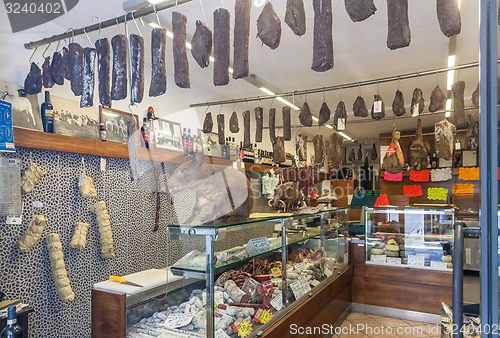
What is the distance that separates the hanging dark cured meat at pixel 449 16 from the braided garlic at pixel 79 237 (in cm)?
325

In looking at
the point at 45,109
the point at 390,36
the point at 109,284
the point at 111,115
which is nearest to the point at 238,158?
the point at 111,115

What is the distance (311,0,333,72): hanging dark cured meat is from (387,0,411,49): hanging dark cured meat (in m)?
0.31

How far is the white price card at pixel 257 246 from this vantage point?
271 centimetres

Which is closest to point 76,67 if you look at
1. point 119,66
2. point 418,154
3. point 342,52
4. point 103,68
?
point 103,68

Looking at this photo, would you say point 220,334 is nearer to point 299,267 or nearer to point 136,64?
point 299,267

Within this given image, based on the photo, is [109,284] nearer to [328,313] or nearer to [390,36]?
[390,36]

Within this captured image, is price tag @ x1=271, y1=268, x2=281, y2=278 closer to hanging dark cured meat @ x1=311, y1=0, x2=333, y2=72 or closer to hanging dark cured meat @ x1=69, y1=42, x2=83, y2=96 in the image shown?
hanging dark cured meat @ x1=311, y1=0, x2=333, y2=72

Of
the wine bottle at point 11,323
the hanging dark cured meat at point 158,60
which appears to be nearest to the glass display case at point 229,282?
the wine bottle at point 11,323

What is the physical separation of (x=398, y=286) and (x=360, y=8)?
424 centimetres

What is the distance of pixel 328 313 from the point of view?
13.0 ft

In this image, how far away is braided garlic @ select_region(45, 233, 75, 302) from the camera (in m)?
2.88

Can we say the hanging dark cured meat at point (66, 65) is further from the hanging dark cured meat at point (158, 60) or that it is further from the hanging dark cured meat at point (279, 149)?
the hanging dark cured meat at point (279, 149)

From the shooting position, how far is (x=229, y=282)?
8.98 feet

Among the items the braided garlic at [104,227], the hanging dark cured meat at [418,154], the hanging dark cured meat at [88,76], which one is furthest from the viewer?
the hanging dark cured meat at [418,154]
